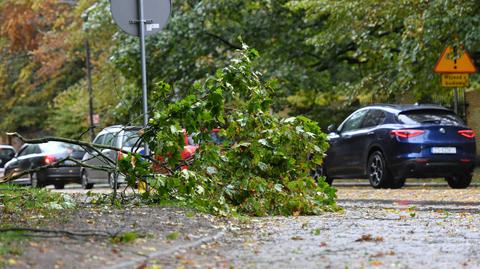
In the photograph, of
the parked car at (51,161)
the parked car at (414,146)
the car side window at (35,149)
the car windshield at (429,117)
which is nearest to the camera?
the parked car at (414,146)

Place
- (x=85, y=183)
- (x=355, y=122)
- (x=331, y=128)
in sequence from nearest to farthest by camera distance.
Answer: (x=355, y=122) → (x=331, y=128) → (x=85, y=183)

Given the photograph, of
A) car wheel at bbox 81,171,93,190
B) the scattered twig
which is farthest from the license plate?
the scattered twig

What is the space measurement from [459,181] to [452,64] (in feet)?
9.11

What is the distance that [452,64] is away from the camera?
24156 mm

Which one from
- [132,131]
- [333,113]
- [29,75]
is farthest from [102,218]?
[29,75]

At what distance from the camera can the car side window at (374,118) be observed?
22.7m

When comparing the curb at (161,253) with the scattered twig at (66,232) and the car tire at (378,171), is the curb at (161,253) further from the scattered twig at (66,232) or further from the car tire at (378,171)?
the car tire at (378,171)

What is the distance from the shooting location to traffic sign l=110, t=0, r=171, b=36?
15.2 meters

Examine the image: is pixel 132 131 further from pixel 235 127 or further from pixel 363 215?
pixel 363 215

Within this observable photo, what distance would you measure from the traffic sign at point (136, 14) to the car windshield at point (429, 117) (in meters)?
7.73

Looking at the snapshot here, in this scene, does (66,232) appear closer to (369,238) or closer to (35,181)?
(369,238)

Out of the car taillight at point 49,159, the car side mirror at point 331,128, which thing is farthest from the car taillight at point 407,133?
the car taillight at point 49,159

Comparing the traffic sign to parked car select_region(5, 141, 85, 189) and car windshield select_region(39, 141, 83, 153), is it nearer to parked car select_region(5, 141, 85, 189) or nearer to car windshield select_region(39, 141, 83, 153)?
parked car select_region(5, 141, 85, 189)

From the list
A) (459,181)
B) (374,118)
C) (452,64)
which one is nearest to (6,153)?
(452,64)
